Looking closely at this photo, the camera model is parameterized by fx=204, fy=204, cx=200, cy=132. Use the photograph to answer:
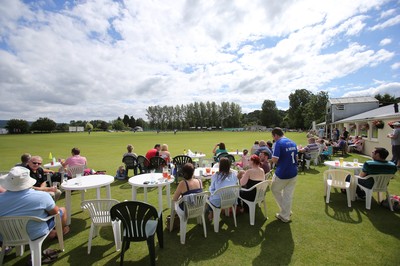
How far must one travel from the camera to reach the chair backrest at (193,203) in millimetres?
3752

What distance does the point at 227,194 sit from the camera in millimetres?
4262

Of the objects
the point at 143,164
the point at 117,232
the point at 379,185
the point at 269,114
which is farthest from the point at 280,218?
the point at 269,114

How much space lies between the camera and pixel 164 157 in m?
8.32

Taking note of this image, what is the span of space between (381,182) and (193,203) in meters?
4.70

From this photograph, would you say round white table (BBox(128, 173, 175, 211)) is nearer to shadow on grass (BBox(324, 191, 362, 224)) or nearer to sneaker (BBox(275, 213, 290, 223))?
sneaker (BBox(275, 213, 290, 223))

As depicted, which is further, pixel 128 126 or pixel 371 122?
pixel 128 126

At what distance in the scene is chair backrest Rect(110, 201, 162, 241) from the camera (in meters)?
2.99

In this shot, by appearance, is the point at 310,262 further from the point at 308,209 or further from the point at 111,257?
the point at 111,257

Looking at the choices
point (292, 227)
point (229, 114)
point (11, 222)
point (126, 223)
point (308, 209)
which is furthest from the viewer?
point (229, 114)

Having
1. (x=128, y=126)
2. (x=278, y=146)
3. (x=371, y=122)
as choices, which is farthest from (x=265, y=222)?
(x=128, y=126)

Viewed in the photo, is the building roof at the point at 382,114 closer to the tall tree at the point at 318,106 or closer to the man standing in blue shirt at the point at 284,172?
the man standing in blue shirt at the point at 284,172

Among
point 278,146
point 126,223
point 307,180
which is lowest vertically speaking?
point 307,180

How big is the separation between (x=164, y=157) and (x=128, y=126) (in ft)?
420

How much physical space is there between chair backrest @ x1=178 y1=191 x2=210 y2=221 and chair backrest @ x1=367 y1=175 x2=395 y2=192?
4223 millimetres
